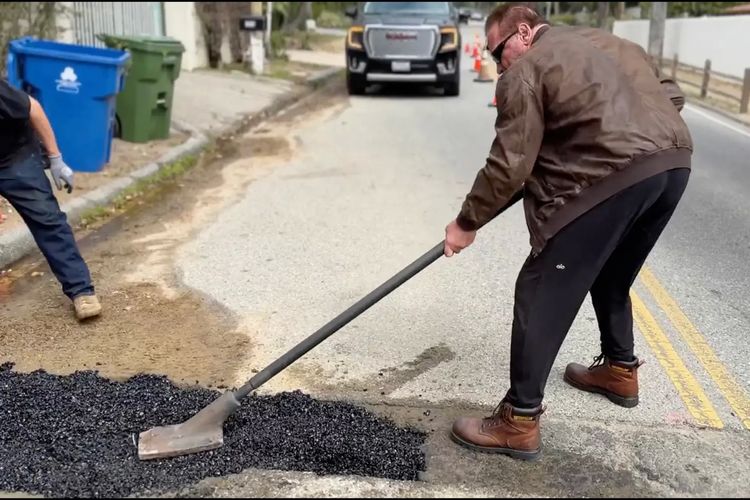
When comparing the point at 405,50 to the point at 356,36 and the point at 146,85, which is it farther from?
the point at 146,85

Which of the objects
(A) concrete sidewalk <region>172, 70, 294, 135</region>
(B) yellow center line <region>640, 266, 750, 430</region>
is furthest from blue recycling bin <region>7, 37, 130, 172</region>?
(B) yellow center line <region>640, 266, 750, 430</region>

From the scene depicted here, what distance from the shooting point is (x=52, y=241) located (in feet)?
Answer: 15.4

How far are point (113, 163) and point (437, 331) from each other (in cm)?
515

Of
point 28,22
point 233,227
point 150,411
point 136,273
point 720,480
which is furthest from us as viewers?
point 28,22

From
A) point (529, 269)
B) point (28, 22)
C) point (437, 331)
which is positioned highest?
point (28, 22)

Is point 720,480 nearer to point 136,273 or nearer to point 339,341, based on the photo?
point 339,341

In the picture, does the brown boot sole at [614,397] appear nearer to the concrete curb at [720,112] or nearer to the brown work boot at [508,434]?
the brown work boot at [508,434]

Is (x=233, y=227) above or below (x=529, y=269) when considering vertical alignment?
below

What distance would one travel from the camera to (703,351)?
14.1 ft

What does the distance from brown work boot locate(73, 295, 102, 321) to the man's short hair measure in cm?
284

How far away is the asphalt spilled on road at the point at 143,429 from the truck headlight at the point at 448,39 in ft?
38.7

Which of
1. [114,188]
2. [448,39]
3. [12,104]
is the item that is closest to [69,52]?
[114,188]

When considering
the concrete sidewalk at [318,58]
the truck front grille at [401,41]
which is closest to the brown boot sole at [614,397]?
the truck front grille at [401,41]

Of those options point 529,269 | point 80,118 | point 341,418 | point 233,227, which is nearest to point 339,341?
point 341,418
